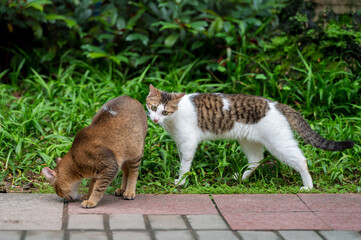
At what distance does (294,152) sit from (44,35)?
16.2ft

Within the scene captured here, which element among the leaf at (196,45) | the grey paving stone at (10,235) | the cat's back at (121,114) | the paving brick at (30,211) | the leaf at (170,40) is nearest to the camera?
the grey paving stone at (10,235)

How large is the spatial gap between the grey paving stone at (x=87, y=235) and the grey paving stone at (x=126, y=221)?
0.15m

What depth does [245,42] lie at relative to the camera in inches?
283

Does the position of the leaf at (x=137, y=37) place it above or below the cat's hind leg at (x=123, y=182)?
above

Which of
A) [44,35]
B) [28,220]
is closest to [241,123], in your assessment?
[28,220]

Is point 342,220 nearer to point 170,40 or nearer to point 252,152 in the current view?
point 252,152

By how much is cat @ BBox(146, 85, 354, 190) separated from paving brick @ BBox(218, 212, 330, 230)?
0.89m

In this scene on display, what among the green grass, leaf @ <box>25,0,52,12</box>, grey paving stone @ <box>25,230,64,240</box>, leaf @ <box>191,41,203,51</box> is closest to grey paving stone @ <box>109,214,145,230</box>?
grey paving stone @ <box>25,230,64,240</box>

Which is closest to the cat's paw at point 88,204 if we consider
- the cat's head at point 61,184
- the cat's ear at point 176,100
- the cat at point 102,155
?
the cat at point 102,155

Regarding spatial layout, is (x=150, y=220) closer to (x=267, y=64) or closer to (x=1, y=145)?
(x=1, y=145)

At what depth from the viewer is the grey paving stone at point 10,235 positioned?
3.22m

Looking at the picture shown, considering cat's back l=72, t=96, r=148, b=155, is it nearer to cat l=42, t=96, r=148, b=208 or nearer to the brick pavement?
cat l=42, t=96, r=148, b=208

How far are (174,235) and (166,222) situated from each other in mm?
268

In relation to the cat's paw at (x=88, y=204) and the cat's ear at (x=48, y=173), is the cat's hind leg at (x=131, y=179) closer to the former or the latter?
the cat's paw at (x=88, y=204)
